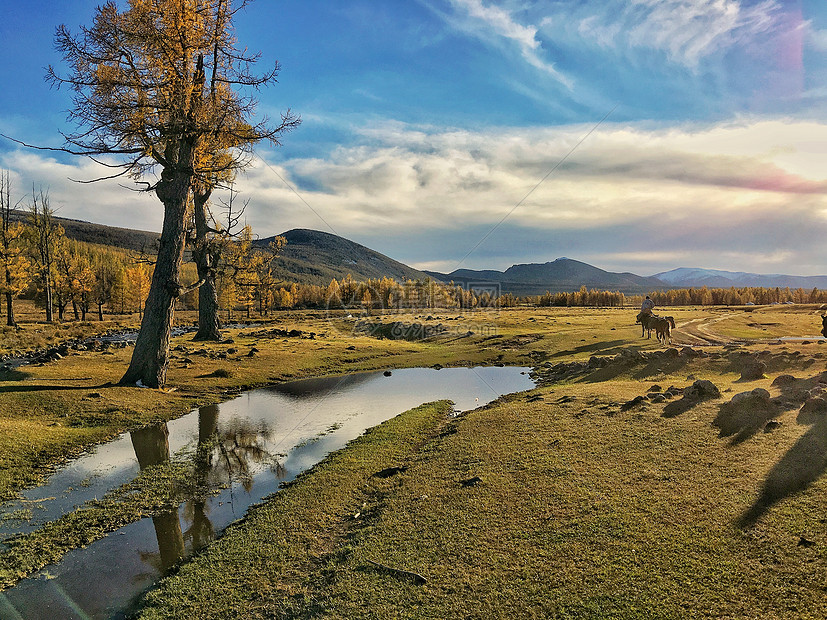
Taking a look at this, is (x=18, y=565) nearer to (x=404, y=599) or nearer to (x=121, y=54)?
(x=404, y=599)

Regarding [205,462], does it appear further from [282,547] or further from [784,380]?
[784,380]

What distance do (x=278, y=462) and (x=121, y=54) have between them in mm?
20136

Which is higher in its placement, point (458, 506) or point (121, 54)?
point (121, 54)

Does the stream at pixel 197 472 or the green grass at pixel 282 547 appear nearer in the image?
the green grass at pixel 282 547

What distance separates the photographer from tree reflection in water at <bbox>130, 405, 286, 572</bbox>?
367 inches

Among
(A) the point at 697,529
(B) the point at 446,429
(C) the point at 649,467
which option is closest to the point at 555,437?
(C) the point at 649,467

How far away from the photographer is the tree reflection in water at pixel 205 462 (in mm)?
9320

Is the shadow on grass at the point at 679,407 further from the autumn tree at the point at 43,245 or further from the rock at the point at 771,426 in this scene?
the autumn tree at the point at 43,245

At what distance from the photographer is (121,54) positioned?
20.0 m

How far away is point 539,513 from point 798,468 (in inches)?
207

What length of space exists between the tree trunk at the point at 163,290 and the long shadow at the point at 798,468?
2328 centimetres

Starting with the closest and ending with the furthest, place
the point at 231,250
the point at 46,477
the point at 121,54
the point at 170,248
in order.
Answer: the point at 46,477, the point at 121,54, the point at 170,248, the point at 231,250

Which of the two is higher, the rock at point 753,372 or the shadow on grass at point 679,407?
the rock at point 753,372

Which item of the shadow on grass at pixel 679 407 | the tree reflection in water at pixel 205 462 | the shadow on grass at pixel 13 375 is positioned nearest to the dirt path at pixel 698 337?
the shadow on grass at pixel 679 407
